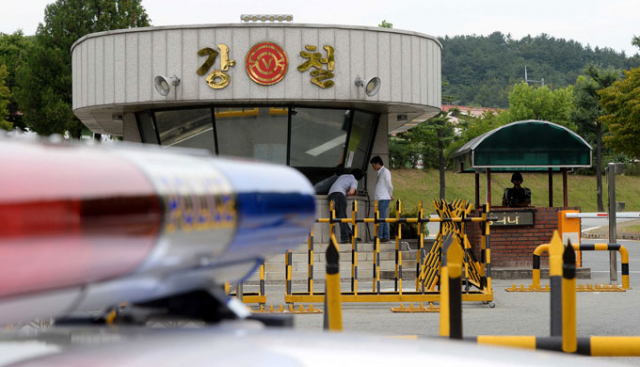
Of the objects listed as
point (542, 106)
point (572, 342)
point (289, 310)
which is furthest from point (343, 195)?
point (542, 106)

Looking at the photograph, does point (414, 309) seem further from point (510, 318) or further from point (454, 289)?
point (454, 289)

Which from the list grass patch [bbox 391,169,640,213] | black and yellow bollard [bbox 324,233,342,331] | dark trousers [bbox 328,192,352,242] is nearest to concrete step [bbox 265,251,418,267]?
A: dark trousers [bbox 328,192,352,242]

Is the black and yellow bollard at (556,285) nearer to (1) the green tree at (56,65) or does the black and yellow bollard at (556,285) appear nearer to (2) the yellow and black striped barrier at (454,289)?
(2) the yellow and black striped barrier at (454,289)

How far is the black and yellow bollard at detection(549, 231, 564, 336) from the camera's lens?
7535mm

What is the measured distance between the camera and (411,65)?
19500mm

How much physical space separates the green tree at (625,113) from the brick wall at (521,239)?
1187 inches

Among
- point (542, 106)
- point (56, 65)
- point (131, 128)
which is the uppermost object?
point (542, 106)

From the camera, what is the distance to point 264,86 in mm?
18438

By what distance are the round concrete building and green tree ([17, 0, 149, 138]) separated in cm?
3256

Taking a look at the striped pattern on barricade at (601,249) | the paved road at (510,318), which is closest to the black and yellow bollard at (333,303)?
the paved road at (510,318)

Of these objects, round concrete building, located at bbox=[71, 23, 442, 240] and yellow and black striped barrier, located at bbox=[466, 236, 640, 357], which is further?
round concrete building, located at bbox=[71, 23, 442, 240]

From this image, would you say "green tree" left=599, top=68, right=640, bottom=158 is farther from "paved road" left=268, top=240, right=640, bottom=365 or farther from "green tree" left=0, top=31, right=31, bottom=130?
"green tree" left=0, top=31, right=31, bottom=130

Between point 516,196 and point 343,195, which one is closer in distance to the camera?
point 343,195

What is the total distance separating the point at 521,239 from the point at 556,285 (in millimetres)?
10385
